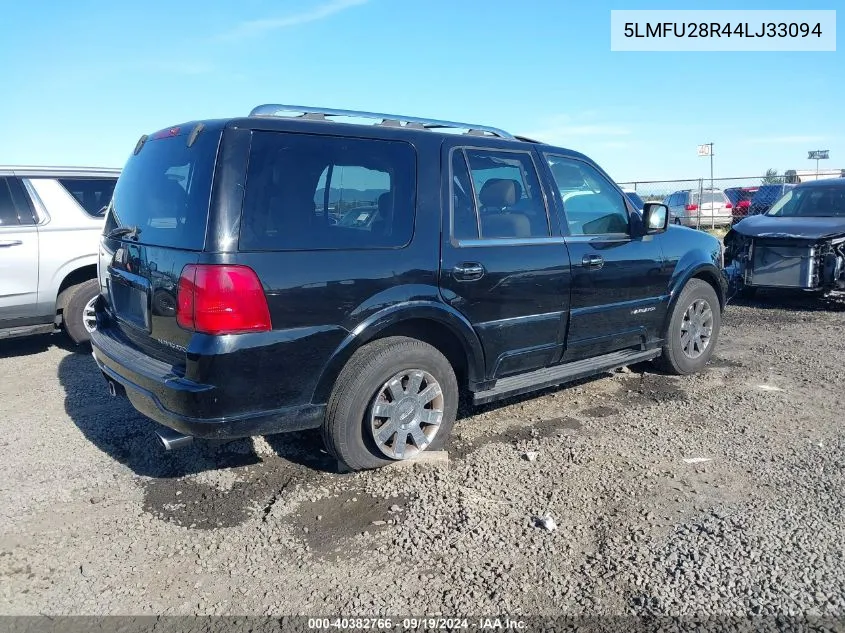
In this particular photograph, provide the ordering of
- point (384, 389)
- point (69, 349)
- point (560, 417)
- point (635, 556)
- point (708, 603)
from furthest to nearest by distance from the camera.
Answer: point (69, 349) < point (560, 417) < point (384, 389) < point (635, 556) < point (708, 603)

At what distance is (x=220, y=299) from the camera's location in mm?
2994

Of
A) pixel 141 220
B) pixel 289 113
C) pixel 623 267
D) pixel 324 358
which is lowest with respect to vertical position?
pixel 324 358

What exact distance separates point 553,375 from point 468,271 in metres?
1.07

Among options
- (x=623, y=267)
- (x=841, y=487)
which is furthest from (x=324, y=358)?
(x=841, y=487)

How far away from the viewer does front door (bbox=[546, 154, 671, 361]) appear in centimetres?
446

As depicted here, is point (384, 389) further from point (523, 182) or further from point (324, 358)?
point (523, 182)

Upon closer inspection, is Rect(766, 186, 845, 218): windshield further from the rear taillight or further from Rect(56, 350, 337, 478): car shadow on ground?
the rear taillight

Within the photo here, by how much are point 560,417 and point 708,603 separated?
209 centimetres

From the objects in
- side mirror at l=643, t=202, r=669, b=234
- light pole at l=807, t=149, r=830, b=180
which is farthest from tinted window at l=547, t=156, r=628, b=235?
light pole at l=807, t=149, r=830, b=180

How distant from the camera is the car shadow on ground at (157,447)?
152 inches

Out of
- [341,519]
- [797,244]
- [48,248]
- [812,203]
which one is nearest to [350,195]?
[341,519]

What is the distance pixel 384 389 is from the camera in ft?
11.8

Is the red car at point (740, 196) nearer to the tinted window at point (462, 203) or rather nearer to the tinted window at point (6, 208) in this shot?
the tinted window at point (462, 203)

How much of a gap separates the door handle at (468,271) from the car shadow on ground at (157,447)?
132 cm
